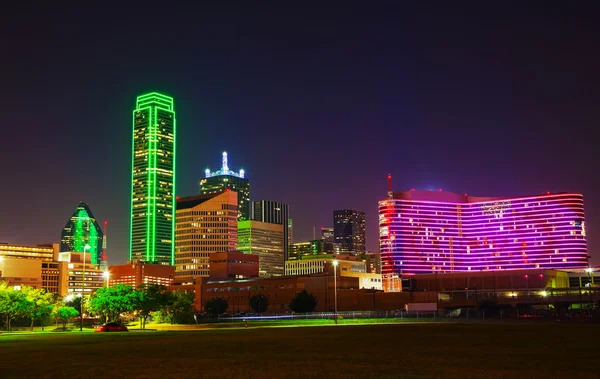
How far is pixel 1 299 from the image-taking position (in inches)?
3701

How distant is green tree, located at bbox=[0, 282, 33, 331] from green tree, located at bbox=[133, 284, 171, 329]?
16437mm

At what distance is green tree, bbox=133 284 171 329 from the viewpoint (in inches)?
3816

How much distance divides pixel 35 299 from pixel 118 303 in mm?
18292

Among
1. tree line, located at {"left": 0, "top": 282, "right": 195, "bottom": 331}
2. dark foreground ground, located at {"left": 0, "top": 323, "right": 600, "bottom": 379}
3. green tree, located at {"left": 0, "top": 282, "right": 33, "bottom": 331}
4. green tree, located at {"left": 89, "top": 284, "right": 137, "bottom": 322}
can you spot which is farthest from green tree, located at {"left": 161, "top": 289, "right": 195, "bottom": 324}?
dark foreground ground, located at {"left": 0, "top": 323, "right": 600, "bottom": 379}

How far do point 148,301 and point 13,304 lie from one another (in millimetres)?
19529

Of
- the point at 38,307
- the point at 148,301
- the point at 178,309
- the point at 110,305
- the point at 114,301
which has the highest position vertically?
the point at 114,301

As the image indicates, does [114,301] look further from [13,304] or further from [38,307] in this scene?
[38,307]

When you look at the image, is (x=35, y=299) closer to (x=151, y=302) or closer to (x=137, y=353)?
(x=151, y=302)

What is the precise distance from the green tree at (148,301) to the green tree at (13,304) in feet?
53.9

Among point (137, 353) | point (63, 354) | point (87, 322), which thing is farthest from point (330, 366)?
point (87, 322)

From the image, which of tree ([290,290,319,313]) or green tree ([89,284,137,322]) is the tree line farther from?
tree ([290,290,319,313])

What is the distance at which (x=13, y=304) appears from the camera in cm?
9394

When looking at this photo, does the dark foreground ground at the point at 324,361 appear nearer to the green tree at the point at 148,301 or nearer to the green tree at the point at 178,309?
the green tree at the point at 148,301

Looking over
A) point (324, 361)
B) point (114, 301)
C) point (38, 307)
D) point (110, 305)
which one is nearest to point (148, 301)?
point (114, 301)
